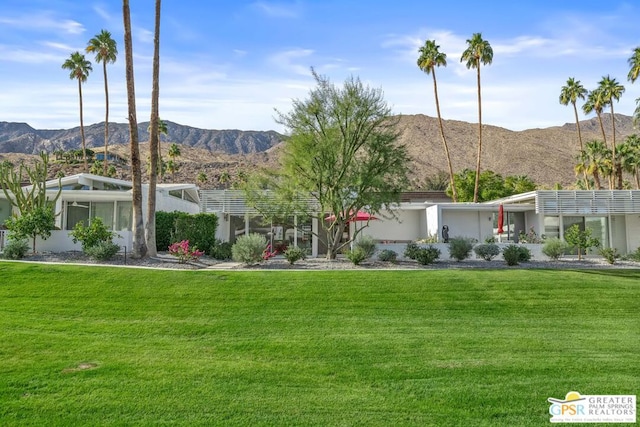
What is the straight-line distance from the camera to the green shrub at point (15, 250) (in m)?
A: 15.8

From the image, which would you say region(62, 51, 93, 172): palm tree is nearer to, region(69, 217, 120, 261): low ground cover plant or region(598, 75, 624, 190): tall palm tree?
region(69, 217, 120, 261): low ground cover plant

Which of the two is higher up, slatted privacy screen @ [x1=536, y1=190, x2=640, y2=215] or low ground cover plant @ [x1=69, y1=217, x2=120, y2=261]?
slatted privacy screen @ [x1=536, y1=190, x2=640, y2=215]

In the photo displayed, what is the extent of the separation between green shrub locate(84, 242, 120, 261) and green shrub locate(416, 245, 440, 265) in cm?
1066

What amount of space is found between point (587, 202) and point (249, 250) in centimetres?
A: 2107

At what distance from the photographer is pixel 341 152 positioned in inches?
682

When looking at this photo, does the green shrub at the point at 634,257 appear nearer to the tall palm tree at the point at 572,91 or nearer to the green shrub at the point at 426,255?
the green shrub at the point at 426,255

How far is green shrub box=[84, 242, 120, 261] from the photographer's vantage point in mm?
15789

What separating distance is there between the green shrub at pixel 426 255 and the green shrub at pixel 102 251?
10664 mm

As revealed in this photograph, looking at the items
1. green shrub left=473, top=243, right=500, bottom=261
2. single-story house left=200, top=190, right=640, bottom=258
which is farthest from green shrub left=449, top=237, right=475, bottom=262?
single-story house left=200, top=190, right=640, bottom=258

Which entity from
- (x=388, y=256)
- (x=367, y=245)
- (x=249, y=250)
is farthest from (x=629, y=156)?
(x=249, y=250)

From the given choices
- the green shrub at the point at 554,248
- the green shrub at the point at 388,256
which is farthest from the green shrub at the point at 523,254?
the green shrub at the point at 388,256

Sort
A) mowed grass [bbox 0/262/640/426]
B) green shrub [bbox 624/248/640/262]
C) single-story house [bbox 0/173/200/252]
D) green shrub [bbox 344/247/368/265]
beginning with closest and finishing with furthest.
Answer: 1. mowed grass [bbox 0/262/640/426]
2. green shrub [bbox 344/247/368/265]
3. green shrub [bbox 624/248/640/262]
4. single-story house [bbox 0/173/200/252]

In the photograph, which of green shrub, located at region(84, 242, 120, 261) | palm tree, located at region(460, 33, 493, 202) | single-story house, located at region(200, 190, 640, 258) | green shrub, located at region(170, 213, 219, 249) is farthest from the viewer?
palm tree, located at region(460, 33, 493, 202)

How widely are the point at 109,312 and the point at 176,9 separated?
13.7m
